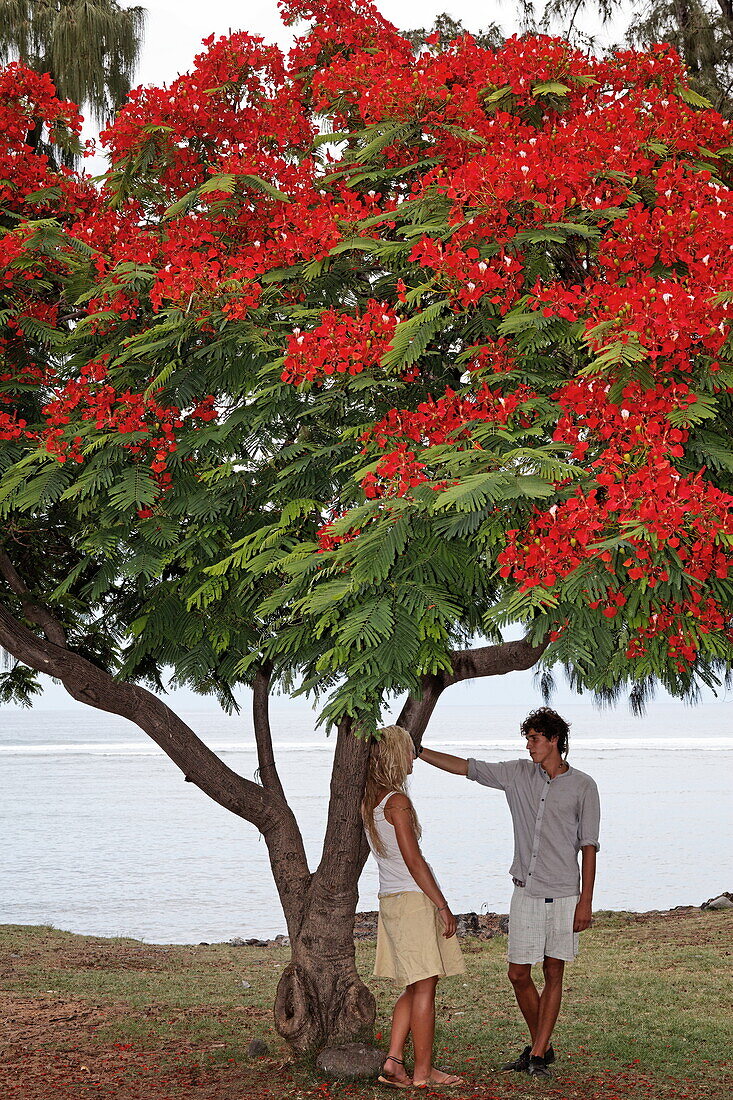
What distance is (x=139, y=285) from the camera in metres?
4.86

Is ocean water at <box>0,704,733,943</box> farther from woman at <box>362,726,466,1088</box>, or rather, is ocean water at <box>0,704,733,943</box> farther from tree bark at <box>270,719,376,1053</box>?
woman at <box>362,726,466,1088</box>

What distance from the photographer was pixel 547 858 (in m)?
4.85

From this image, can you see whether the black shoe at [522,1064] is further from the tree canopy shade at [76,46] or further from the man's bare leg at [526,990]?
the tree canopy shade at [76,46]

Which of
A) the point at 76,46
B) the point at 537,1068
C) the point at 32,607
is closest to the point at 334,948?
the point at 537,1068

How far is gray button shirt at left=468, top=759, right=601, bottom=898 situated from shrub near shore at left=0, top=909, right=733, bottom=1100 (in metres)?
0.95

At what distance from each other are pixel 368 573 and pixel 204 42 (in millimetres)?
3460

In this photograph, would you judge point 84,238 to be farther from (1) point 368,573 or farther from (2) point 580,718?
(2) point 580,718

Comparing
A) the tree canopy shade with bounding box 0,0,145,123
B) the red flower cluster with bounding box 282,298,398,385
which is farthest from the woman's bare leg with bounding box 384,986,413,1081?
the tree canopy shade with bounding box 0,0,145,123

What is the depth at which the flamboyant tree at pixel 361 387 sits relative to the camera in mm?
3504

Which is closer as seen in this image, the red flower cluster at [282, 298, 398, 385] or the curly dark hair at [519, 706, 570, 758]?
the red flower cluster at [282, 298, 398, 385]

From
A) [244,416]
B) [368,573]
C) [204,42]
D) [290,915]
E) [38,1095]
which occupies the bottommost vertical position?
[38,1095]

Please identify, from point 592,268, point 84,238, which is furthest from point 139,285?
point 592,268

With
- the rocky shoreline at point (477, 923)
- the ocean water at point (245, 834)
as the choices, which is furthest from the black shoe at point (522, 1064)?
the ocean water at point (245, 834)

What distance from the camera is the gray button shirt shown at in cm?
484
